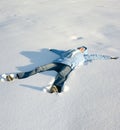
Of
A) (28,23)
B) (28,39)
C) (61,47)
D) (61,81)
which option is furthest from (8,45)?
(61,81)

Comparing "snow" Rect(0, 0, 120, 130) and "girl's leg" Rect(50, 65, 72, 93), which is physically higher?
"girl's leg" Rect(50, 65, 72, 93)

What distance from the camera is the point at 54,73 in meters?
3.80

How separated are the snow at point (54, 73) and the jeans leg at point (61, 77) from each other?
8 centimetres

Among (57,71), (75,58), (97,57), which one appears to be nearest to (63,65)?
(57,71)

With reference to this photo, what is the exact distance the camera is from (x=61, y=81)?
3.50 metres

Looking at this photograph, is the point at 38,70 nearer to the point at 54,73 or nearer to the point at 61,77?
the point at 54,73

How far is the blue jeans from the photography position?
353 cm

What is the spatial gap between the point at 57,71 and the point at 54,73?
2.1 inches

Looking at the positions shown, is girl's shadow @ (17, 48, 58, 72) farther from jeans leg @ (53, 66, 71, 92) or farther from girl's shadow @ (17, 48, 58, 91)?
jeans leg @ (53, 66, 71, 92)

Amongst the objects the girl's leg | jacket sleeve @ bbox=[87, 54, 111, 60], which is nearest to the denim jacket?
jacket sleeve @ bbox=[87, 54, 111, 60]

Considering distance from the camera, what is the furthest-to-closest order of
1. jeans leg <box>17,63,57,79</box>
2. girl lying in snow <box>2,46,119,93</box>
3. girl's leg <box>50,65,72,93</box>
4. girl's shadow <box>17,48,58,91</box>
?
girl's shadow <box>17,48,58,91</box> → jeans leg <box>17,63,57,79</box> → girl lying in snow <box>2,46,119,93</box> → girl's leg <box>50,65,72,93</box>

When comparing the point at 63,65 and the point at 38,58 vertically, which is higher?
the point at 63,65

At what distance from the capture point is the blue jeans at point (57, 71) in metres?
3.53

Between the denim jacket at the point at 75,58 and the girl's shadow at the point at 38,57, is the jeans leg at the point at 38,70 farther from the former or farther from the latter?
the girl's shadow at the point at 38,57
